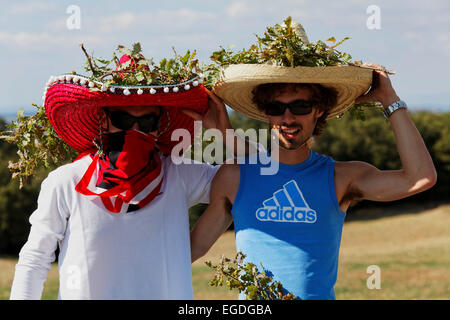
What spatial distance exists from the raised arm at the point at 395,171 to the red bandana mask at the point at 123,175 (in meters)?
1.21

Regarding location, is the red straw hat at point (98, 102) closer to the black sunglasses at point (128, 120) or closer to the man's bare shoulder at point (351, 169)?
the black sunglasses at point (128, 120)

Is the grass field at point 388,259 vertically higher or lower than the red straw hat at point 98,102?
lower

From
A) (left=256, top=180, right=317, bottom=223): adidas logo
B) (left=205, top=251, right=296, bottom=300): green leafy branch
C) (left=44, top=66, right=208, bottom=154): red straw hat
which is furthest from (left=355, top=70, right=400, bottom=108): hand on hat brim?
(left=205, top=251, right=296, bottom=300): green leafy branch

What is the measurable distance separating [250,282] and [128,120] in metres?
1.21

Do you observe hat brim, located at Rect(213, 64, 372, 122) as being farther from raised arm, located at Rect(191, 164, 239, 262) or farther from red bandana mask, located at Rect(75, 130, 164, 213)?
red bandana mask, located at Rect(75, 130, 164, 213)

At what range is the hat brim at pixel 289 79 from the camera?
3.55 metres

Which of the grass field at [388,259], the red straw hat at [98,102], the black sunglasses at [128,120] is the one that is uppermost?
the red straw hat at [98,102]

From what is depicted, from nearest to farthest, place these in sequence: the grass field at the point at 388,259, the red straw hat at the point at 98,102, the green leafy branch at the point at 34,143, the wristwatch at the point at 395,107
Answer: the red straw hat at the point at 98,102
the wristwatch at the point at 395,107
the green leafy branch at the point at 34,143
the grass field at the point at 388,259

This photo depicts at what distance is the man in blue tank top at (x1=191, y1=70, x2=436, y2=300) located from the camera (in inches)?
144

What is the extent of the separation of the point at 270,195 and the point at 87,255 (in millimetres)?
1155

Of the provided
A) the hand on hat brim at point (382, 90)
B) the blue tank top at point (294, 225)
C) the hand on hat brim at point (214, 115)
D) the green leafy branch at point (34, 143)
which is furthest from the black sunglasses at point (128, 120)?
the hand on hat brim at point (382, 90)

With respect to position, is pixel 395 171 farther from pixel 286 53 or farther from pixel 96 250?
pixel 96 250

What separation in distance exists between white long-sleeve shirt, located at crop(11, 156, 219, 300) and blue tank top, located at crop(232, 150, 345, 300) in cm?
46

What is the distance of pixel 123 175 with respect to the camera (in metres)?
3.54
